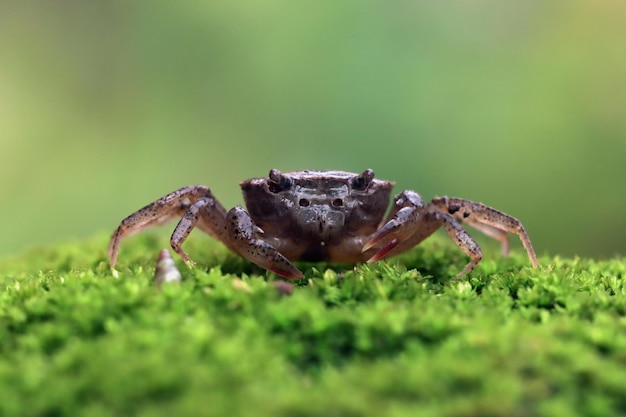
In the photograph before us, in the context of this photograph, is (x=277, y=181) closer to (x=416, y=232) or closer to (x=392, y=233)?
(x=392, y=233)

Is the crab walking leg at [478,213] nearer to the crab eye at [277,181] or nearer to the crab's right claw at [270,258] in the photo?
the crab eye at [277,181]

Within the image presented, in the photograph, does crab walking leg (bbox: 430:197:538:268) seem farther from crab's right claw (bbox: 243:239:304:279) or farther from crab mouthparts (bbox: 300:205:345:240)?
crab's right claw (bbox: 243:239:304:279)

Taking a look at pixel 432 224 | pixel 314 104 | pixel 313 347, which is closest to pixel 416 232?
pixel 432 224

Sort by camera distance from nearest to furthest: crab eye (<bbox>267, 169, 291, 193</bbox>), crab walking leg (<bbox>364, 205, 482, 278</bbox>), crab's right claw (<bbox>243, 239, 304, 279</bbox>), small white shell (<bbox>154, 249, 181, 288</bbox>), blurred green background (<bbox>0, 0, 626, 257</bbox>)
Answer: small white shell (<bbox>154, 249, 181, 288</bbox>)
crab's right claw (<bbox>243, 239, 304, 279</bbox>)
crab walking leg (<bbox>364, 205, 482, 278</bbox>)
crab eye (<bbox>267, 169, 291, 193</bbox>)
blurred green background (<bbox>0, 0, 626, 257</bbox>)

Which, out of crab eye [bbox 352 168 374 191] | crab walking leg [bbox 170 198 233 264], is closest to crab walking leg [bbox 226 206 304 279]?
crab walking leg [bbox 170 198 233 264]

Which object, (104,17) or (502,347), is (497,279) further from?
(104,17)

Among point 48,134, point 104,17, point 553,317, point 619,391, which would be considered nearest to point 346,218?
point 553,317

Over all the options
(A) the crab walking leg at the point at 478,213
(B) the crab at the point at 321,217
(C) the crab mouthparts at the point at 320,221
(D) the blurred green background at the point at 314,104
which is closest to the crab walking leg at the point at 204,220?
(B) the crab at the point at 321,217
